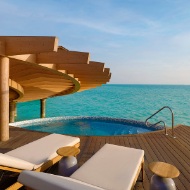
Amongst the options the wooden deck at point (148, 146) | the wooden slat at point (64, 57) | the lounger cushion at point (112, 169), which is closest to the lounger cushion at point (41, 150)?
the wooden deck at point (148, 146)

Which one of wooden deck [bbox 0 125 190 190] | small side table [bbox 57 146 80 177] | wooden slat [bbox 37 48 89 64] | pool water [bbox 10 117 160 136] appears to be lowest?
pool water [bbox 10 117 160 136]

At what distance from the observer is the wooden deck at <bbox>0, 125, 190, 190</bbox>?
4320 millimetres

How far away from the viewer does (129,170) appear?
345 cm

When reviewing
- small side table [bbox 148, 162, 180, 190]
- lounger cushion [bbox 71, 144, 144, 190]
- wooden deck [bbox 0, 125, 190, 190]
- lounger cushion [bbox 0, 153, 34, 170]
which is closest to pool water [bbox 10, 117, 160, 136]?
wooden deck [bbox 0, 125, 190, 190]

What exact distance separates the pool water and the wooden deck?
5.74 m

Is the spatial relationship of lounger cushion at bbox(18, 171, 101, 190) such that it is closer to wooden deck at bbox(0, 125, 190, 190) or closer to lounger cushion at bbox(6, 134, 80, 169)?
lounger cushion at bbox(6, 134, 80, 169)

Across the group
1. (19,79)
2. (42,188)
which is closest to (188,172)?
(42,188)

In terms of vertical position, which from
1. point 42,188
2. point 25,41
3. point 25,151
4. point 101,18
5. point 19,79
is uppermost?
point 101,18

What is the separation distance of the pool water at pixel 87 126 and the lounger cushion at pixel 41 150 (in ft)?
26.6

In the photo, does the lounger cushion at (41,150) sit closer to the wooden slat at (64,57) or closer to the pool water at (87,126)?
the wooden slat at (64,57)

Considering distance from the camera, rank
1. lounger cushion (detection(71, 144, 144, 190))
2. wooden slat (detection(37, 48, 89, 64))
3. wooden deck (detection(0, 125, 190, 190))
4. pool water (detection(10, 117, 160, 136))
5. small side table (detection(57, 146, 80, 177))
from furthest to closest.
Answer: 1. pool water (detection(10, 117, 160, 136))
2. wooden slat (detection(37, 48, 89, 64))
3. wooden deck (detection(0, 125, 190, 190))
4. small side table (detection(57, 146, 80, 177))
5. lounger cushion (detection(71, 144, 144, 190))

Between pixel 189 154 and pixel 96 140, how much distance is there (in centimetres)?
319

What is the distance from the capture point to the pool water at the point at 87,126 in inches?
544

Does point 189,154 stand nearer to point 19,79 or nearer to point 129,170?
point 129,170
